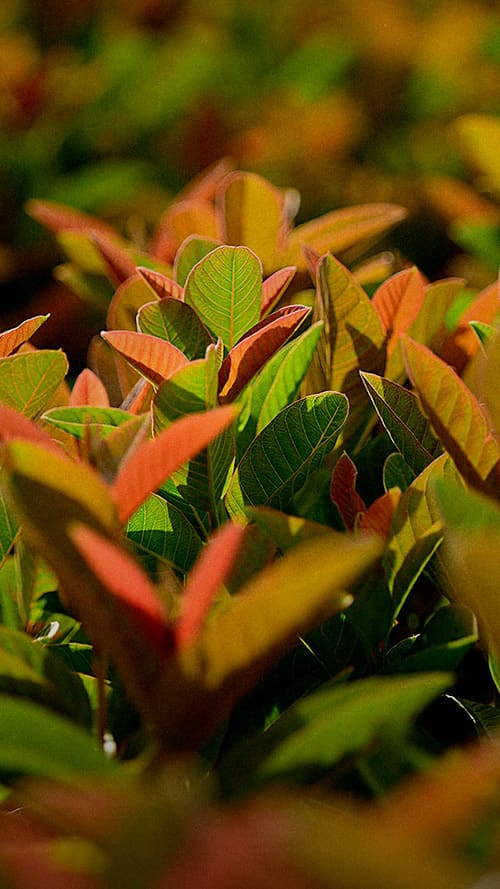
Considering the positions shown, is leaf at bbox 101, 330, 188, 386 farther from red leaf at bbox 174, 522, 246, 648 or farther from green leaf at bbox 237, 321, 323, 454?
red leaf at bbox 174, 522, 246, 648

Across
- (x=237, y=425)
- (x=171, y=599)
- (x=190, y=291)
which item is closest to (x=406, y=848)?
(x=171, y=599)

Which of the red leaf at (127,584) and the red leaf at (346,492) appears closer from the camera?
the red leaf at (127,584)

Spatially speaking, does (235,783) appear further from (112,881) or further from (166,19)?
(166,19)

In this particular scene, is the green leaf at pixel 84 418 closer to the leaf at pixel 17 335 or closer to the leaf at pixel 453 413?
the leaf at pixel 17 335

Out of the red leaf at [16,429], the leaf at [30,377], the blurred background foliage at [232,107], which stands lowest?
the blurred background foliage at [232,107]

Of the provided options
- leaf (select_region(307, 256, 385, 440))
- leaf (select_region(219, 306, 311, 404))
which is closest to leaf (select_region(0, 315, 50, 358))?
leaf (select_region(219, 306, 311, 404))

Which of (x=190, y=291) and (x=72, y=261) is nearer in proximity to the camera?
(x=190, y=291)

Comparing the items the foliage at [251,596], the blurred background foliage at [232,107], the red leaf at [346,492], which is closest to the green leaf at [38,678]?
the foliage at [251,596]
